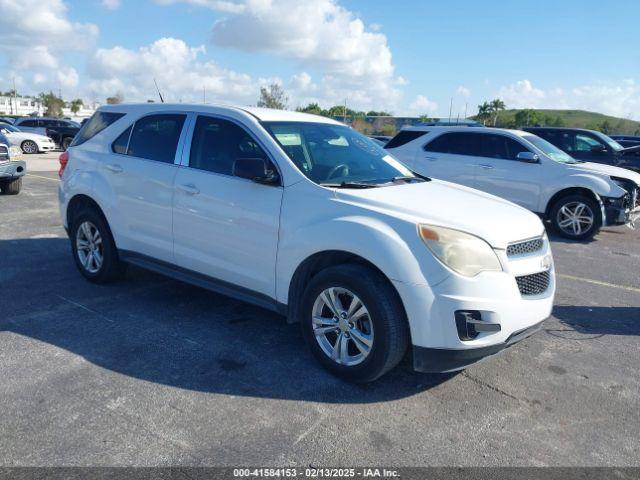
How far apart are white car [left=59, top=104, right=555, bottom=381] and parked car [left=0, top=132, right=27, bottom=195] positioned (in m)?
6.53

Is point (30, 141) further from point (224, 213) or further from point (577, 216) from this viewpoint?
point (224, 213)

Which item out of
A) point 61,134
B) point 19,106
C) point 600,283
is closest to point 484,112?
point 61,134

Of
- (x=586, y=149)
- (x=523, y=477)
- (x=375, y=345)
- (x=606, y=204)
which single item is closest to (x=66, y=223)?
(x=375, y=345)

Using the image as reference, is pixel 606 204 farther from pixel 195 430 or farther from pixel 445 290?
pixel 195 430

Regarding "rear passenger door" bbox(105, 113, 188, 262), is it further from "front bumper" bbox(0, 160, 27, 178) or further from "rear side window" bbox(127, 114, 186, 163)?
"front bumper" bbox(0, 160, 27, 178)

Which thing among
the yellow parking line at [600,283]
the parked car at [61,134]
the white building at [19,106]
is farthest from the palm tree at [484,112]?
the white building at [19,106]

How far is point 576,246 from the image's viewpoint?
8508mm

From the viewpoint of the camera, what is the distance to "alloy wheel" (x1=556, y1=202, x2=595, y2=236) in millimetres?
8820

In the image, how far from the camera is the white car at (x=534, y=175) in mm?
8758

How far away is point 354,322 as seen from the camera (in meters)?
3.58

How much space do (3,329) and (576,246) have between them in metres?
7.89

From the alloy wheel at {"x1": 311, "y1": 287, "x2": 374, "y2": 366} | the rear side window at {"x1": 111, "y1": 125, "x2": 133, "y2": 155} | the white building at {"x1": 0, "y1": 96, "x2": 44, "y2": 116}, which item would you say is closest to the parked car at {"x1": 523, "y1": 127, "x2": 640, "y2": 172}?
the rear side window at {"x1": 111, "y1": 125, "x2": 133, "y2": 155}

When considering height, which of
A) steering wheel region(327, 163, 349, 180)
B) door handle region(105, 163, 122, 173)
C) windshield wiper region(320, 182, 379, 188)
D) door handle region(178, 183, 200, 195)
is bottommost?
door handle region(178, 183, 200, 195)

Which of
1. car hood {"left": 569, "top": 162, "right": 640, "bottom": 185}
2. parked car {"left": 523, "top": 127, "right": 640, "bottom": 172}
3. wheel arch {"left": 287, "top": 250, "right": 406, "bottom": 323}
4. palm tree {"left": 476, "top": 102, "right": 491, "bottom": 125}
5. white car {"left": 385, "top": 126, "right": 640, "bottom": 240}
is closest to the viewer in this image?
wheel arch {"left": 287, "top": 250, "right": 406, "bottom": 323}
